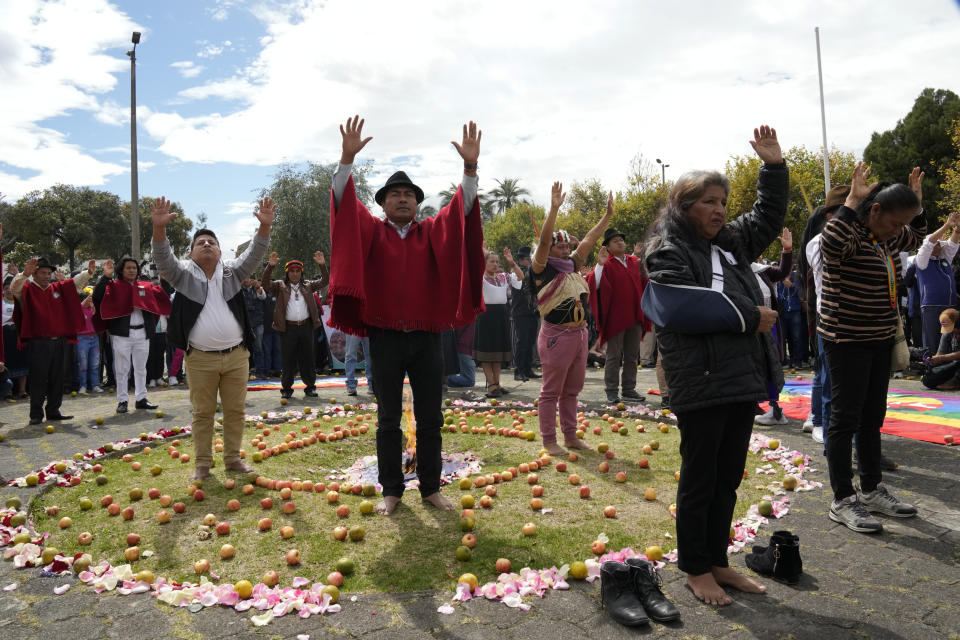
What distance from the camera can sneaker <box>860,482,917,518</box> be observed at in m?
4.38

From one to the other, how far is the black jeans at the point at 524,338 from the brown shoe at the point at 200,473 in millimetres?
7388

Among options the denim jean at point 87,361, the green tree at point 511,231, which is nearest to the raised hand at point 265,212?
the denim jean at point 87,361

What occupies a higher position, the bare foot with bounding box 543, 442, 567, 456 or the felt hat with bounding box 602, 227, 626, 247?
the felt hat with bounding box 602, 227, 626, 247

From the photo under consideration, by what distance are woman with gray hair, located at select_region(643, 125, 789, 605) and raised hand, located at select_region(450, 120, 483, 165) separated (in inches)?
66.2

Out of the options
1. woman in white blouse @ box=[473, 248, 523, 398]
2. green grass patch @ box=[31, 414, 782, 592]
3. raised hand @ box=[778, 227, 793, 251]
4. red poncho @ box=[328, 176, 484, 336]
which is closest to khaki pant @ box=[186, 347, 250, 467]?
green grass patch @ box=[31, 414, 782, 592]

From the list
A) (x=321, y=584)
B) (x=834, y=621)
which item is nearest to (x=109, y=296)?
(x=321, y=584)

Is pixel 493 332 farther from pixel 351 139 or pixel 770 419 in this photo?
pixel 351 139

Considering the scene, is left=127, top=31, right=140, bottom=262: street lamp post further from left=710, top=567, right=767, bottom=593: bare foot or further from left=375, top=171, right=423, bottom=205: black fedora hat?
left=710, top=567, right=767, bottom=593: bare foot

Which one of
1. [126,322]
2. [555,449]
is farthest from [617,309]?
[126,322]

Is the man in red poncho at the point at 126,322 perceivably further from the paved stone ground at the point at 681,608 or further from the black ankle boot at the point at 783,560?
the black ankle boot at the point at 783,560

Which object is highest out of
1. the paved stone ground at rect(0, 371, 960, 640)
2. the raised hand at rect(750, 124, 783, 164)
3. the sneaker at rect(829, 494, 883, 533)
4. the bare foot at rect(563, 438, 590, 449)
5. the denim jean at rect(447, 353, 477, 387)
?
the raised hand at rect(750, 124, 783, 164)

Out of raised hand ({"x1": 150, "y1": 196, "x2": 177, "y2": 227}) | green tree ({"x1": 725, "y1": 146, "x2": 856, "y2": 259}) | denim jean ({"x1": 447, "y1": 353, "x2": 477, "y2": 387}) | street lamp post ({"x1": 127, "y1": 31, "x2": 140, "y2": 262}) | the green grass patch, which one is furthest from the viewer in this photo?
green tree ({"x1": 725, "y1": 146, "x2": 856, "y2": 259})

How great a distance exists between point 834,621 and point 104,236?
54.4 meters

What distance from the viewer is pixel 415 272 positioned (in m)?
4.75
